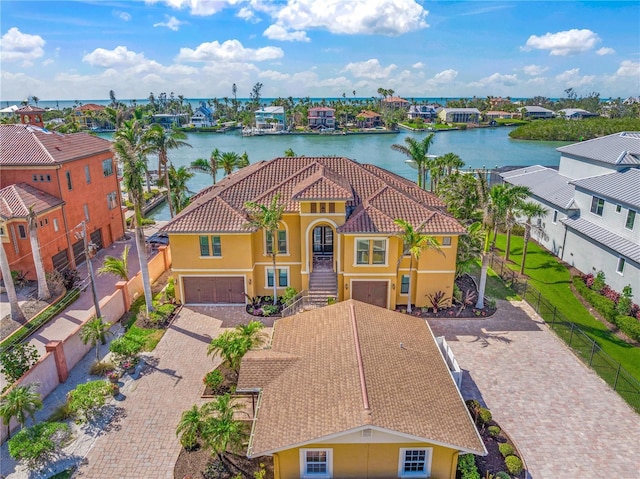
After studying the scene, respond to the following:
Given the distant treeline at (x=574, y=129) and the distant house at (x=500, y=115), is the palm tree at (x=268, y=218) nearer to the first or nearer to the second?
the distant treeline at (x=574, y=129)

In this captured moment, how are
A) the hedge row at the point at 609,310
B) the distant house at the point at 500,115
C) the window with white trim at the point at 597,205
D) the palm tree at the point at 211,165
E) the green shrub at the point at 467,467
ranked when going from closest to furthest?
the green shrub at the point at 467,467
the hedge row at the point at 609,310
the window with white trim at the point at 597,205
the palm tree at the point at 211,165
the distant house at the point at 500,115

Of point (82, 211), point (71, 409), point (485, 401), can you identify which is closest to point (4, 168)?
point (82, 211)

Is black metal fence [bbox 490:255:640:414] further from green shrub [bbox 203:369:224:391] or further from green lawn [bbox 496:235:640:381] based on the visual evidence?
green shrub [bbox 203:369:224:391]

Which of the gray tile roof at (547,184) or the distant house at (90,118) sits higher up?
the distant house at (90,118)

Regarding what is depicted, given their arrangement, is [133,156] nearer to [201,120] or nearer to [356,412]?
[356,412]

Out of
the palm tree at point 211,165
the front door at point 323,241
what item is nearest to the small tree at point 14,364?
the front door at point 323,241

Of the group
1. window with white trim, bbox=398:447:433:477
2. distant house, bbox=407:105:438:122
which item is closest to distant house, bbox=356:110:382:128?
distant house, bbox=407:105:438:122

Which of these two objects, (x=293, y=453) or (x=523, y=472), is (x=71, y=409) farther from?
(x=523, y=472)
